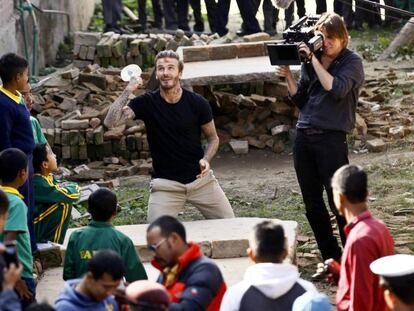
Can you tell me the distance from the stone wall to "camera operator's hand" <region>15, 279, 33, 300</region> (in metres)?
7.29

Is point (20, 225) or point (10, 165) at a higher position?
point (10, 165)

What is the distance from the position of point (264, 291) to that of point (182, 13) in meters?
13.9

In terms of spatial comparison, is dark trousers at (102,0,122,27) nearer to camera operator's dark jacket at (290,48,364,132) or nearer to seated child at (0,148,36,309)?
camera operator's dark jacket at (290,48,364,132)

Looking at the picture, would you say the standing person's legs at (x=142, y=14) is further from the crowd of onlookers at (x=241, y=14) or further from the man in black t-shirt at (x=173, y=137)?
the man in black t-shirt at (x=173, y=137)

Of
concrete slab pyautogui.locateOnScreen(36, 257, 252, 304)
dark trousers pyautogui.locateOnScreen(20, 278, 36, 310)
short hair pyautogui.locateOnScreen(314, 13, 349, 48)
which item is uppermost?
short hair pyautogui.locateOnScreen(314, 13, 349, 48)

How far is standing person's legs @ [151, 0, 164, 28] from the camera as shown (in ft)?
63.9

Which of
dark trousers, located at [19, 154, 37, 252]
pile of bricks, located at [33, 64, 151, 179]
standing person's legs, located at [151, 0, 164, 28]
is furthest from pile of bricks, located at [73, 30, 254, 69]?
dark trousers, located at [19, 154, 37, 252]

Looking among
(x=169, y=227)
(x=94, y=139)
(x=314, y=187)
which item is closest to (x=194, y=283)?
(x=169, y=227)

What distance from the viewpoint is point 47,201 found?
8.80 metres

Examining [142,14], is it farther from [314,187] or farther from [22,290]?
[22,290]

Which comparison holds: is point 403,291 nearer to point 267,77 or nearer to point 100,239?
point 100,239

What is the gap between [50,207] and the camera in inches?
348

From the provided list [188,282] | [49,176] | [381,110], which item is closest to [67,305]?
[188,282]

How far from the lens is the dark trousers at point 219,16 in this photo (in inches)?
744
